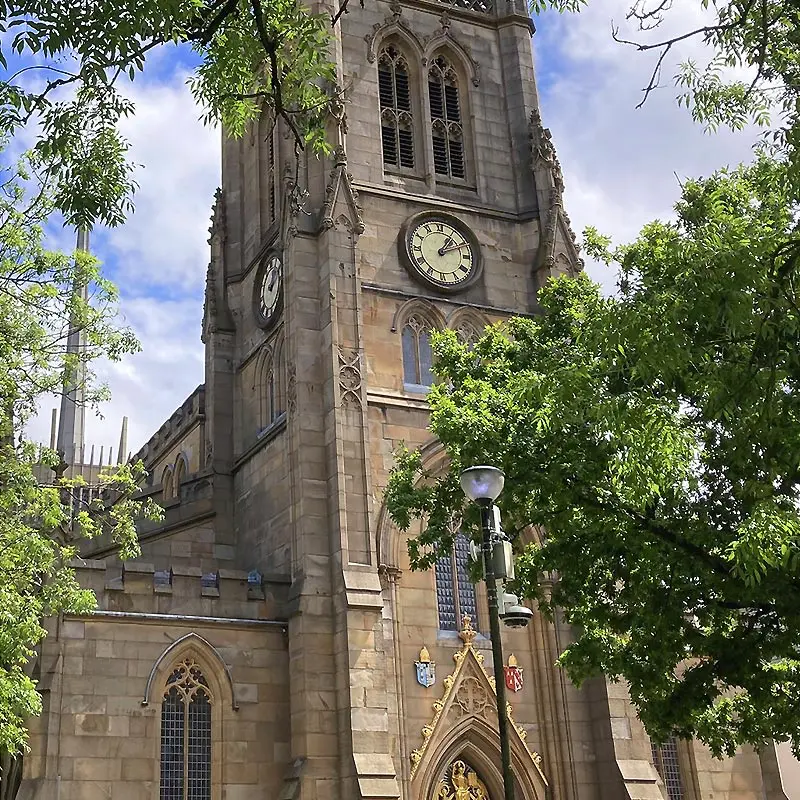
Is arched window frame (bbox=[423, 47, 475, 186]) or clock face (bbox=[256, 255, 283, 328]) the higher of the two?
arched window frame (bbox=[423, 47, 475, 186])

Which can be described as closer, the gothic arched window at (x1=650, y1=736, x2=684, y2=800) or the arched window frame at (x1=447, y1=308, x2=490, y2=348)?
the gothic arched window at (x1=650, y1=736, x2=684, y2=800)

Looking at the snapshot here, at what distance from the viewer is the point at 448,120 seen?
32250 mm

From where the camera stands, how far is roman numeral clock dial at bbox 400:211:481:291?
94.6ft

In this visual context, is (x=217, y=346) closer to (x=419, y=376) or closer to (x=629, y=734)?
(x=419, y=376)

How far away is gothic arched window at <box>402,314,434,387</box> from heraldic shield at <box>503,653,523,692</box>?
696cm

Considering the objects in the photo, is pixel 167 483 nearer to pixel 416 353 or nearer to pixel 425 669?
pixel 416 353

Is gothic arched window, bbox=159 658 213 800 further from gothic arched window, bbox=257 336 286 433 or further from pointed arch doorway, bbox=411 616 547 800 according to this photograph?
gothic arched window, bbox=257 336 286 433

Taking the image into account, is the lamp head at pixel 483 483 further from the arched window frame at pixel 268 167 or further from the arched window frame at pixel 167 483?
the arched window frame at pixel 167 483

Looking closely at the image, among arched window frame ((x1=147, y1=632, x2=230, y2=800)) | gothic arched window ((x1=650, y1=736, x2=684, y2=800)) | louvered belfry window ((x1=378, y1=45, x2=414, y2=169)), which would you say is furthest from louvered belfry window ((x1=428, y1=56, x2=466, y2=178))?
gothic arched window ((x1=650, y1=736, x2=684, y2=800))

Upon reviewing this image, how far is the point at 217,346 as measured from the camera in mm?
31500

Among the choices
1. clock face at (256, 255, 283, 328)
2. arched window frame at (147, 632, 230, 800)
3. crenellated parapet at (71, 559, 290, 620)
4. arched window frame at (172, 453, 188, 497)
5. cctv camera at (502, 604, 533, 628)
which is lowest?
cctv camera at (502, 604, 533, 628)

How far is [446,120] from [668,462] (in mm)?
20137

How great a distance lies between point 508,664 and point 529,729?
4.97ft

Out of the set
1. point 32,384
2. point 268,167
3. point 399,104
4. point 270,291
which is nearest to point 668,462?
point 32,384
